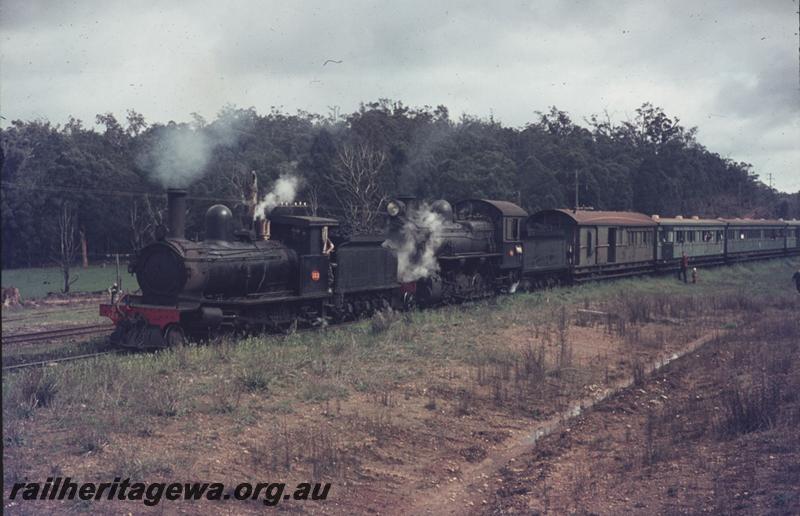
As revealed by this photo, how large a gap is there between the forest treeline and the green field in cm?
87

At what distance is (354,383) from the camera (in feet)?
38.1

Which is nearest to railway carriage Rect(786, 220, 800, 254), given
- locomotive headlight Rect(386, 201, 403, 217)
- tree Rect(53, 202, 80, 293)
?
locomotive headlight Rect(386, 201, 403, 217)

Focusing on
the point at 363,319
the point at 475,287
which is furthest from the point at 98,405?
the point at 475,287

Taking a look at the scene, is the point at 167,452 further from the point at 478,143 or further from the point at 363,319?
the point at 478,143

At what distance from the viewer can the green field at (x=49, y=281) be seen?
30.7 meters

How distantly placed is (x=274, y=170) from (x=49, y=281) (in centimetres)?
1259

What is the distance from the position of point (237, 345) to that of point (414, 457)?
20.7ft

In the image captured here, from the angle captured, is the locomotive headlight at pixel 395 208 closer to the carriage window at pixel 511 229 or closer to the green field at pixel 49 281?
the carriage window at pixel 511 229

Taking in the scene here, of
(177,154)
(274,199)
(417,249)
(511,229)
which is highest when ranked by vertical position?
(177,154)

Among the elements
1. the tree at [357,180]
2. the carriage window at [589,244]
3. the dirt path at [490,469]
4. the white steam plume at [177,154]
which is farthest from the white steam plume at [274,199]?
the carriage window at [589,244]

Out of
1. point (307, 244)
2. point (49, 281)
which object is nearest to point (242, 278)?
point (307, 244)

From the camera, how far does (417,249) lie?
21.2 metres

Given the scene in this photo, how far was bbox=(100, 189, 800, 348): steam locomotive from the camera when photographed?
46.5ft

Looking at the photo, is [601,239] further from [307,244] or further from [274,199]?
[307,244]
